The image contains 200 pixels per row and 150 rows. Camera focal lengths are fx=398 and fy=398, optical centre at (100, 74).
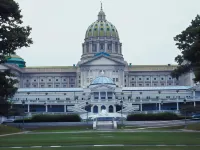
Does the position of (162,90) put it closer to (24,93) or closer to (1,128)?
(24,93)

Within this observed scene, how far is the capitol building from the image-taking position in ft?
437

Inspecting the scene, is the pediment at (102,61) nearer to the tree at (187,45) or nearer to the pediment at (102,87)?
the pediment at (102,87)

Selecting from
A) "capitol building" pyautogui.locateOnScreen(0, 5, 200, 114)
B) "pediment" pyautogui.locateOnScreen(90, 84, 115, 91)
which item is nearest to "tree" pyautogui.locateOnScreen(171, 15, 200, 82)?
"capitol building" pyautogui.locateOnScreen(0, 5, 200, 114)

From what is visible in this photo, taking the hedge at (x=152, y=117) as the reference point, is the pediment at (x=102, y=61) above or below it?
above

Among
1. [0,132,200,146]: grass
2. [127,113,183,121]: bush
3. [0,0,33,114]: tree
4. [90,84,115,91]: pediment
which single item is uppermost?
[0,0,33,114]: tree

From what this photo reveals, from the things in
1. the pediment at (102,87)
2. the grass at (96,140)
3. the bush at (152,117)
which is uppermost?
the pediment at (102,87)

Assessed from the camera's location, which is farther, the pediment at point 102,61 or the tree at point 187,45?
the pediment at point 102,61

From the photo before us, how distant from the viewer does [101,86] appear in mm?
141500

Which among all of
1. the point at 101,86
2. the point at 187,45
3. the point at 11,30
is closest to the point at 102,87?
the point at 101,86

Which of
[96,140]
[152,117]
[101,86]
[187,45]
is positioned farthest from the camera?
[101,86]

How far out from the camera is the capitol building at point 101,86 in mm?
133250

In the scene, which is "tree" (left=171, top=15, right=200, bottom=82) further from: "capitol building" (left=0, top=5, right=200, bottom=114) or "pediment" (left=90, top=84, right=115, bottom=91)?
"pediment" (left=90, top=84, right=115, bottom=91)

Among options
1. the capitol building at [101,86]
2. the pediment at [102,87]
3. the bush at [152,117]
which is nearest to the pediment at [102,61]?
the capitol building at [101,86]

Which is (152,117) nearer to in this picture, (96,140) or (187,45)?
(187,45)
